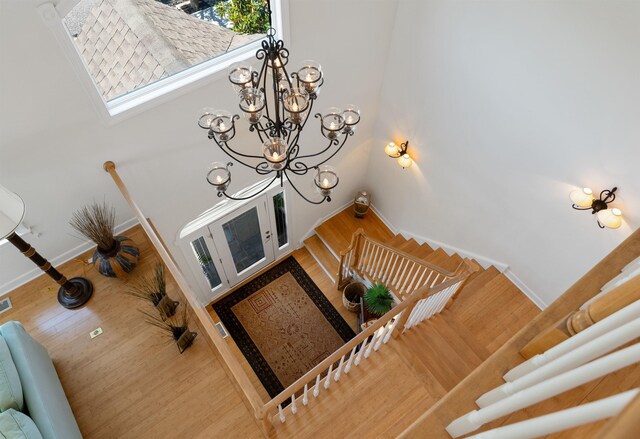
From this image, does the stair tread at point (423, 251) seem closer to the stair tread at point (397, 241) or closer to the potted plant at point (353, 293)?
the stair tread at point (397, 241)

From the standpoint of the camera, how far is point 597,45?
2848mm

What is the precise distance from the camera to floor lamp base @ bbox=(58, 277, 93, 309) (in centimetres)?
352

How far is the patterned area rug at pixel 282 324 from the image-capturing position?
5.39m

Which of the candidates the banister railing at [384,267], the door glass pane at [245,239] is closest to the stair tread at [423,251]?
the banister railing at [384,267]

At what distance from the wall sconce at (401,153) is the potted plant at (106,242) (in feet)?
10.6

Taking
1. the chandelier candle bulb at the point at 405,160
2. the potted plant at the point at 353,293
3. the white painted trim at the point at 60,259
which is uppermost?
the chandelier candle bulb at the point at 405,160

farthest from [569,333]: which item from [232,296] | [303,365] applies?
[232,296]

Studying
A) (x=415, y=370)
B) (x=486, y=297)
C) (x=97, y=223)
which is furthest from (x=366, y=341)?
(x=97, y=223)

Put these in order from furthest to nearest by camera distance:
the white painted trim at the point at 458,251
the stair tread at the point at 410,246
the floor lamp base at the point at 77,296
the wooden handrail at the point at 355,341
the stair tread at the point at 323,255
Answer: the stair tread at the point at 323,255, the stair tread at the point at 410,246, the white painted trim at the point at 458,251, the floor lamp base at the point at 77,296, the wooden handrail at the point at 355,341

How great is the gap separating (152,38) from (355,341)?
281 centimetres

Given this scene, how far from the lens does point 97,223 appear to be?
10.7 feet

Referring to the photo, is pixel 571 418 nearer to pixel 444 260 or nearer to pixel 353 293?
pixel 444 260

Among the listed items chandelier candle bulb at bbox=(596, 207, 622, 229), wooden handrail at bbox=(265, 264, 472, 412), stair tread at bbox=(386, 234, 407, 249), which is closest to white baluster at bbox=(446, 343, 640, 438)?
wooden handrail at bbox=(265, 264, 472, 412)

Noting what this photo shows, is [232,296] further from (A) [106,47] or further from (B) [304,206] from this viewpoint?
(A) [106,47]
